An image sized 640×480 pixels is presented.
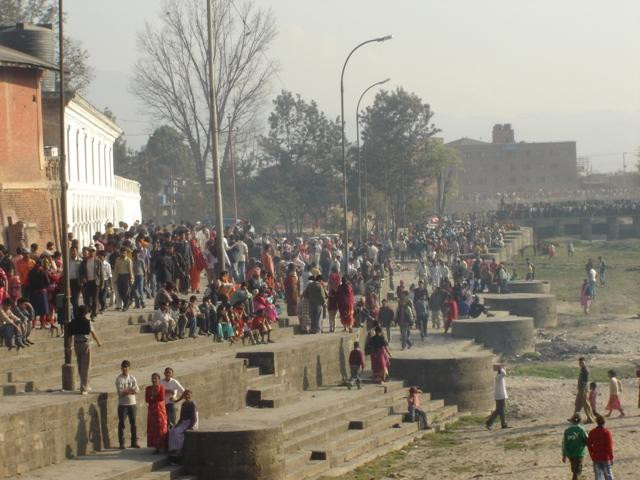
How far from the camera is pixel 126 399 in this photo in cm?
2055

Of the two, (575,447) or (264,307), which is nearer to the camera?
(575,447)

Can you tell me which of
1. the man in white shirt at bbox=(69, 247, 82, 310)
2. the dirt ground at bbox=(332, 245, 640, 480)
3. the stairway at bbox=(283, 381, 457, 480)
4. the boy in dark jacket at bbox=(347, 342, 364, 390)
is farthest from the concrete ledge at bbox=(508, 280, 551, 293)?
the man in white shirt at bbox=(69, 247, 82, 310)

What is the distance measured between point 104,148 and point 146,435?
2777 cm

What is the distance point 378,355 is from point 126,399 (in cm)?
937

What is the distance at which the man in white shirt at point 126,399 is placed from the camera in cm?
2042

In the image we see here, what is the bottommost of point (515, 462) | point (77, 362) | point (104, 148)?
point (515, 462)

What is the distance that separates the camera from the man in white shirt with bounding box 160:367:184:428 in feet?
69.2

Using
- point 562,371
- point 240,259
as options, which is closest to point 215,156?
point 240,259

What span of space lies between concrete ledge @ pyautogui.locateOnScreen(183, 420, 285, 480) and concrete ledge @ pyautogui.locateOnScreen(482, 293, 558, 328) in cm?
2568

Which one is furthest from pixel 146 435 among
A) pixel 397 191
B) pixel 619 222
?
pixel 619 222

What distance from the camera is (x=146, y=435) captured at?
846 inches

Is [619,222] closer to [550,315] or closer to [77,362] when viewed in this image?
[550,315]

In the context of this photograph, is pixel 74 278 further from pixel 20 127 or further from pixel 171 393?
pixel 20 127

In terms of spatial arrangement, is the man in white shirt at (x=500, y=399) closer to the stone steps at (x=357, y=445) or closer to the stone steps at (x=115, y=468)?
the stone steps at (x=357, y=445)
